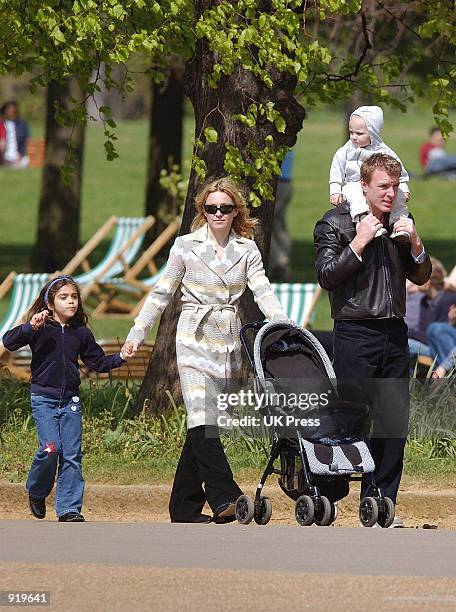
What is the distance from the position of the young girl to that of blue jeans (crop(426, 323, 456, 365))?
519 centimetres

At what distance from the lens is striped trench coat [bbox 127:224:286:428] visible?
8719mm

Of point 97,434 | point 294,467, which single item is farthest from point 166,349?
point 294,467

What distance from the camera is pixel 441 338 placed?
13961 millimetres

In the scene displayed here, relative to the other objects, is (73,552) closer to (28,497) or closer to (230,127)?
(28,497)

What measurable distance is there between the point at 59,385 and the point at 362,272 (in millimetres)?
1830

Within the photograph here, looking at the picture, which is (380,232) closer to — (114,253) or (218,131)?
(218,131)

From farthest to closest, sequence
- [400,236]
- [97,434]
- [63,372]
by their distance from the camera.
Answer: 1. [97,434]
2. [63,372]
3. [400,236]

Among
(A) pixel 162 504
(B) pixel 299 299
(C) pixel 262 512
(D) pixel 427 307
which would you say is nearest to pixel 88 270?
(B) pixel 299 299

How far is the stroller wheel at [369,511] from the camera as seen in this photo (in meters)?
8.41

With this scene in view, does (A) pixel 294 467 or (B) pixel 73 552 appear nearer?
(B) pixel 73 552

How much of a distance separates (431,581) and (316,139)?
47307 mm

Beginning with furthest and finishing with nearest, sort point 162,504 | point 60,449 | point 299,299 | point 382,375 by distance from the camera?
point 299,299, point 162,504, point 60,449, point 382,375

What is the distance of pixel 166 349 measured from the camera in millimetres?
11219

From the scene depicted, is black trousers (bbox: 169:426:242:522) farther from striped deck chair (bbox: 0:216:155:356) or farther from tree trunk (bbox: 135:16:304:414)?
striped deck chair (bbox: 0:216:155:356)
